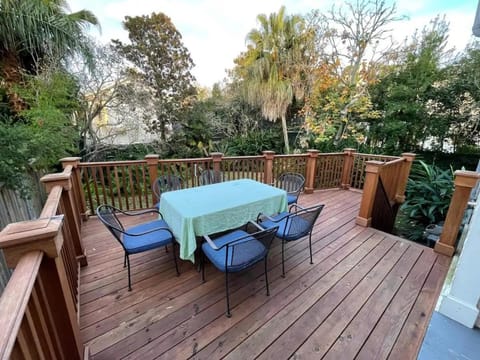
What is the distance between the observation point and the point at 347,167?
4.97 m

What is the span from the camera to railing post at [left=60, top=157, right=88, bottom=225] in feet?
9.86

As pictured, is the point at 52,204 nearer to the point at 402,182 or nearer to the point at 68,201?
the point at 68,201

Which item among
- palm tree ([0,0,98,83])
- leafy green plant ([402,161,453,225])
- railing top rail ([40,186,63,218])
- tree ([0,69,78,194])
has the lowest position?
leafy green plant ([402,161,453,225])

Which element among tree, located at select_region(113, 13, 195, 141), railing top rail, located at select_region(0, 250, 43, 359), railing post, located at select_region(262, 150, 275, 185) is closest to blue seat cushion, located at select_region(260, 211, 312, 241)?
railing top rail, located at select_region(0, 250, 43, 359)

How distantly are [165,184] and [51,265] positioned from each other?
2.28m

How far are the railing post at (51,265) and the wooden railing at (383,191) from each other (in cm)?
347

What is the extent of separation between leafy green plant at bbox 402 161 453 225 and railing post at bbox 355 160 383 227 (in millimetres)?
1092

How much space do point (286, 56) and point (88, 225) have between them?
22.7 feet

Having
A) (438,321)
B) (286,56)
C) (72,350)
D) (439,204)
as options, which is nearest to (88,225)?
(72,350)

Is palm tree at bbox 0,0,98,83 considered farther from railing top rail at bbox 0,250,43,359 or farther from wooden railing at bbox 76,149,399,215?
railing top rail at bbox 0,250,43,359

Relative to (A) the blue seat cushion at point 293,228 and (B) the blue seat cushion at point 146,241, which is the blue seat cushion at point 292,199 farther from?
(B) the blue seat cushion at point 146,241

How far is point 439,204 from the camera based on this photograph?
3.52 meters

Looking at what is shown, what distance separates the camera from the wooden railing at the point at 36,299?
65cm

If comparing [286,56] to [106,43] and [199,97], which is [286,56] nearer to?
[199,97]
